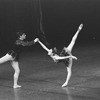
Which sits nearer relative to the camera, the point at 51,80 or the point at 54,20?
the point at 51,80

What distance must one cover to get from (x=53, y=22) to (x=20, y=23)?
2648 millimetres

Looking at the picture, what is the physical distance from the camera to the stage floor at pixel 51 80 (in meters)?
8.04

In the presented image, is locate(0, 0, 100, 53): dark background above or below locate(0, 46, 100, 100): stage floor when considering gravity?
below

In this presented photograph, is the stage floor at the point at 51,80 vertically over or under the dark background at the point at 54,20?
over

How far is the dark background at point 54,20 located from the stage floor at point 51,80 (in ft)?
19.7

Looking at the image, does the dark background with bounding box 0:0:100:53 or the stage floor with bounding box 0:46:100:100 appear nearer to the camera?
the stage floor with bounding box 0:46:100:100

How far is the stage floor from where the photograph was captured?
8039 mm

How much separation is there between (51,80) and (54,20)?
13.2m

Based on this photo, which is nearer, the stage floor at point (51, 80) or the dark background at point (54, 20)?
the stage floor at point (51, 80)

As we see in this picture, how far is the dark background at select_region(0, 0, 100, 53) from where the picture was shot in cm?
2077

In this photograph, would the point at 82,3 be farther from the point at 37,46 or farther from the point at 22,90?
the point at 22,90

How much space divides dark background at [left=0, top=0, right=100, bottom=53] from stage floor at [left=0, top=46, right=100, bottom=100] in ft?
19.7

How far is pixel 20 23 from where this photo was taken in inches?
824

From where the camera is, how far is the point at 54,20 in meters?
22.7
